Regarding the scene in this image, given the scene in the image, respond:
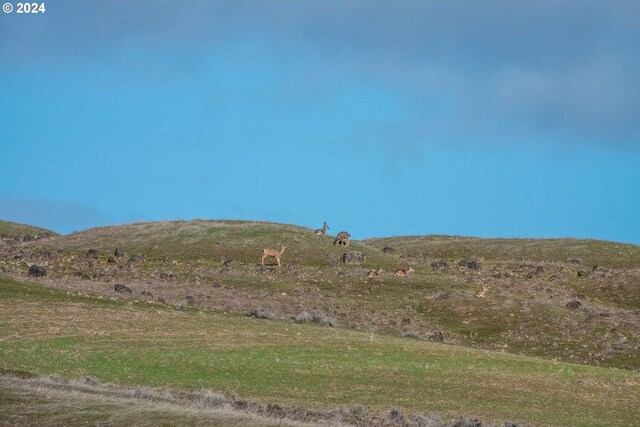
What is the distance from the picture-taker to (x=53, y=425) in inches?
882

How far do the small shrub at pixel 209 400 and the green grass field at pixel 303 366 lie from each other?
3.34 metres

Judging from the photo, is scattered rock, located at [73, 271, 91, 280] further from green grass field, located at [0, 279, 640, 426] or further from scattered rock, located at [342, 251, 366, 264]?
scattered rock, located at [342, 251, 366, 264]

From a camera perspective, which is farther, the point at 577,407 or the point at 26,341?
the point at 26,341

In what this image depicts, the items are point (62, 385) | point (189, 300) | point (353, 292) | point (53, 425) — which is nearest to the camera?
point (53, 425)

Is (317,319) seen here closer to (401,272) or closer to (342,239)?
(401,272)

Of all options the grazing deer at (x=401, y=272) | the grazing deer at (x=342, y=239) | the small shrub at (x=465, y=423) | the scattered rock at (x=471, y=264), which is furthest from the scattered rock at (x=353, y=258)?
the small shrub at (x=465, y=423)

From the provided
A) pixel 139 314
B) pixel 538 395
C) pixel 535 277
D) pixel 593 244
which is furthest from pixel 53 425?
pixel 593 244

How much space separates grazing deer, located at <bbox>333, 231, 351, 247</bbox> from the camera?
77.9 m

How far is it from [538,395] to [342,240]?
145 feet

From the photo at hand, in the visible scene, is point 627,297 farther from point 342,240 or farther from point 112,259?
point 112,259

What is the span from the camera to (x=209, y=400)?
26875mm

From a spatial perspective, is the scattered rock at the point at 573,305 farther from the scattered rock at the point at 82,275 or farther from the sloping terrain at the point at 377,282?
the scattered rock at the point at 82,275

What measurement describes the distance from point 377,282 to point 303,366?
28369mm

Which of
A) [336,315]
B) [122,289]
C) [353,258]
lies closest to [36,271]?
[122,289]
